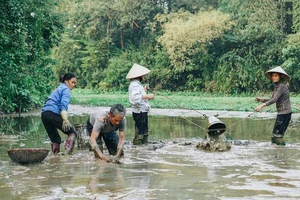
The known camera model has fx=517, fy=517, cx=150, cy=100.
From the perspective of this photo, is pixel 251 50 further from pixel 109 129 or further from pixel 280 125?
pixel 109 129

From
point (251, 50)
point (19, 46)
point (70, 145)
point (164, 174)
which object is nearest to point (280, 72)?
point (164, 174)

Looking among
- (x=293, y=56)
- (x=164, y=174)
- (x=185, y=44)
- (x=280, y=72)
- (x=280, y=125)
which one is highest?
(x=185, y=44)

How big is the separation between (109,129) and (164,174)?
1368 millimetres

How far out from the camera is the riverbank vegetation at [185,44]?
34531 millimetres

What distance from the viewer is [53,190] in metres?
6.25

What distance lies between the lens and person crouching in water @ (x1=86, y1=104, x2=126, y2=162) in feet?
25.0

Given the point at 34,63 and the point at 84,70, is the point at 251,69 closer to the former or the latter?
the point at 84,70

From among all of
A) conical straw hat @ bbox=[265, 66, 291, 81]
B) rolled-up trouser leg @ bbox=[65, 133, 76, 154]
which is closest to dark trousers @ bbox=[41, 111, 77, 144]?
rolled-up trouser leg @ bbox=[65, 133, 76, 154]

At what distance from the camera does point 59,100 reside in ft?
29.1

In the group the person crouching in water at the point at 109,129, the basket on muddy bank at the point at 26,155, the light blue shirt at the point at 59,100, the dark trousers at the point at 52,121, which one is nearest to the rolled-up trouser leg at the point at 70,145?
the dark trousers at the point at 52,121

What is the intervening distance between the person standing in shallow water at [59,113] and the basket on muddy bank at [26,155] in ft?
2.58

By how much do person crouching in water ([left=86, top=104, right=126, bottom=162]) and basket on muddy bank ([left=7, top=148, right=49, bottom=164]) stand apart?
0.80m

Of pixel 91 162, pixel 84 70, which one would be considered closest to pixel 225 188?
pixel 91 162

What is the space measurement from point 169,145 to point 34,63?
6.32m
